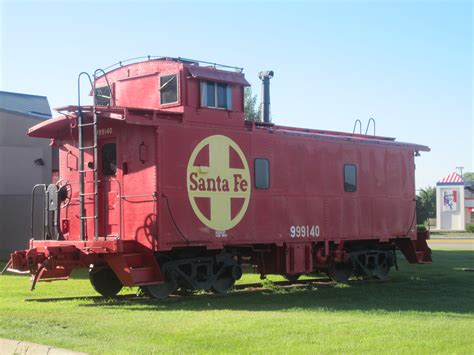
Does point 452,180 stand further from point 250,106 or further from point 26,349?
point 26,349

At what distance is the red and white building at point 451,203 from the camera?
67125 mm

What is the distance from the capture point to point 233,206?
→ 1491 cm

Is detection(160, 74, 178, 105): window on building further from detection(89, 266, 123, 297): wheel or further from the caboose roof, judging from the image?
detection(89, 266, 123, 297): wheel

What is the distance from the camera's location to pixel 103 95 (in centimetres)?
1631

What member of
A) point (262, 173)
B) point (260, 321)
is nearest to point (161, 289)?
point (262, 173)

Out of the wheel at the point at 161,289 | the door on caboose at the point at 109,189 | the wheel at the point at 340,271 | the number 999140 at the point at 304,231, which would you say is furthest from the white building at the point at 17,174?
the wheel at the point at 161,289

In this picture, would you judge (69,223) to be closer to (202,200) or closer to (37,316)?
(202,200)

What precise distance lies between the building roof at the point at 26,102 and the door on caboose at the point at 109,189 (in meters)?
18.7

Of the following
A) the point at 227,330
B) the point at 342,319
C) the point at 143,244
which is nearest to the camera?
the point at 227,330

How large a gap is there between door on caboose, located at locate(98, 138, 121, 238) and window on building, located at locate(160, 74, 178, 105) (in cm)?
138

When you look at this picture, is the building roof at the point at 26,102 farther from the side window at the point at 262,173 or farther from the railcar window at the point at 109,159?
the side window at the point at 262,173

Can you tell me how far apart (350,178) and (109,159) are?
249 inches

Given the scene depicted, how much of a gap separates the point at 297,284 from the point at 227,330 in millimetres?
8039

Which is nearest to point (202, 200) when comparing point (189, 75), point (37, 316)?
point (189, 75)
